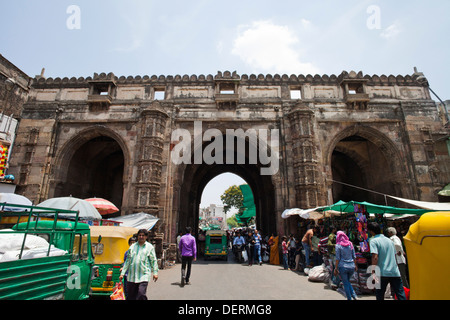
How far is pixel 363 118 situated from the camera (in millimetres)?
13680

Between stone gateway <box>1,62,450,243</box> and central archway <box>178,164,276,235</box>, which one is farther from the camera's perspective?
central archway <box>178,164,276,235</box>

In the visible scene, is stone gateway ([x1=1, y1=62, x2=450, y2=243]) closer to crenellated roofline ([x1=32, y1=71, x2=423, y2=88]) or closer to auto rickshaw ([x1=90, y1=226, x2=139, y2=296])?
crenellated roofline ([x1=32, y1=71, x2=423, y2=88])

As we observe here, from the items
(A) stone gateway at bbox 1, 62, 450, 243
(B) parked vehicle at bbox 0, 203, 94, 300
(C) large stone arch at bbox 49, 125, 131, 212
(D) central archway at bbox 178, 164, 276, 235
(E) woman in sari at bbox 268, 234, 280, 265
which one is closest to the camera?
(B) parked vehicle at bbox 0, 203, 94, 300

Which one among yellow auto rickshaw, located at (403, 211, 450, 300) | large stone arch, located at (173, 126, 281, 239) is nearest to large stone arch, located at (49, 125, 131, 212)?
large stone arch, located at (173, 126, 281, 239)

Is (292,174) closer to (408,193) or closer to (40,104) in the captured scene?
(408,193)

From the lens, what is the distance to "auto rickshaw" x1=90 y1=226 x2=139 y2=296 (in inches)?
232

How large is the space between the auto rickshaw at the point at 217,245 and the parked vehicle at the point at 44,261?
995 centimetres

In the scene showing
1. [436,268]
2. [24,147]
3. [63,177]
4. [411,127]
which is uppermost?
[411,127]

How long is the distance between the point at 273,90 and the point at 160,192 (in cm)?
876

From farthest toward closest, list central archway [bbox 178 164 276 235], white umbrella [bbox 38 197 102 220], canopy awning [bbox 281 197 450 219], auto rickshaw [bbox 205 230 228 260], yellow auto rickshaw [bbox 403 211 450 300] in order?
1. central archway [bbox 178 164 276 235]
2. auto rickshaw [bbox 205 230 228 260]
3. white umbrella [bbox 38 197 102 220]
4. canopy awning [bbox 281 197 450 219]
5. yellow auto rickshaw [bbox 403 211 450 300]

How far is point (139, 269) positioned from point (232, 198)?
44.4 metres

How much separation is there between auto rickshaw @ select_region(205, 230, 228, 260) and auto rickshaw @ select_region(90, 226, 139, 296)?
338 inches

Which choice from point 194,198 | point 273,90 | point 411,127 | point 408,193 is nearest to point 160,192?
point 194,198

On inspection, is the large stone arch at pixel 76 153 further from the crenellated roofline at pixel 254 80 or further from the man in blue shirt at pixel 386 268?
the man in blue shirt at pixel 386 268
